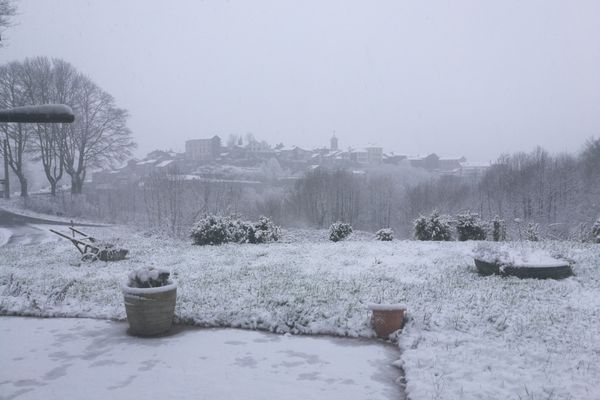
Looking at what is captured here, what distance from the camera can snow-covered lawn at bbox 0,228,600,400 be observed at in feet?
15.9

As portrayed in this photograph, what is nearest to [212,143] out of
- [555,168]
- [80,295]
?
[555,168]

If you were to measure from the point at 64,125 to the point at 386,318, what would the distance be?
1514 inches

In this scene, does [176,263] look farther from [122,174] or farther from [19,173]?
[122,174]

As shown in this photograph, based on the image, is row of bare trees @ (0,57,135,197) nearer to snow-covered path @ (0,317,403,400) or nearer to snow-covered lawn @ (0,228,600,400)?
snow-covered lawn @ (0,228,600,400)

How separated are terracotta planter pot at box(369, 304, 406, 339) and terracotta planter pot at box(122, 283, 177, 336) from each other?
304 cm

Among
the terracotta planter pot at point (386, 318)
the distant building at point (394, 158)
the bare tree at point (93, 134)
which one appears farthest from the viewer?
the distant building at point (394, 158)

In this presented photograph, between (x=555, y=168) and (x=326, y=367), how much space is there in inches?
1822

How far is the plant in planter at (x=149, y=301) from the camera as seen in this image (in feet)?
19.8

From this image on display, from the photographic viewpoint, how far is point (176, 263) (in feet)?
40.9

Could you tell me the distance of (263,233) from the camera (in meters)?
18.6

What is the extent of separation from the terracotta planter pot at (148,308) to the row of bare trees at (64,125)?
3414 cm

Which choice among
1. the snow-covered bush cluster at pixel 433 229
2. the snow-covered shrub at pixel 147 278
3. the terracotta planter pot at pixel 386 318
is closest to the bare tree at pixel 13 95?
the snow-covered bush cluster at pixel 433 229

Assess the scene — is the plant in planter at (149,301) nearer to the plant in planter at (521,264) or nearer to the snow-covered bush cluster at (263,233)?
the plant in planter at (521,264)

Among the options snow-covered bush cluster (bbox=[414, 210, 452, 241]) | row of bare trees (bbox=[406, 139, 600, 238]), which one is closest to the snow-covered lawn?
snow-covered bush cluster (bbox=[414, 210, 452, 241])
